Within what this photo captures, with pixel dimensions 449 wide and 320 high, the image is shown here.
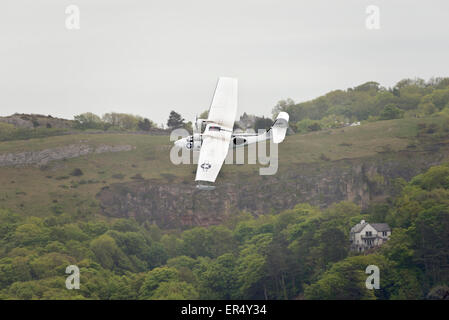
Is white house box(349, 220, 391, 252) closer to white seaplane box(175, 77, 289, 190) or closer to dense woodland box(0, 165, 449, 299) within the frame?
dense woodland box(0, 165, 449, 299)

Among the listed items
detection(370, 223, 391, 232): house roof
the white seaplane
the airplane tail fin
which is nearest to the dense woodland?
detection(370, 223, 391, 232): house roof

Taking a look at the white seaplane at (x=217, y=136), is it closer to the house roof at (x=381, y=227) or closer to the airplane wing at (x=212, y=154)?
the airplane wing at (x=212, y=154)

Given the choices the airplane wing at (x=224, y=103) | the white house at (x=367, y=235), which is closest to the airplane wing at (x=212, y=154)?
the airplane wing at (x=224, y=103)

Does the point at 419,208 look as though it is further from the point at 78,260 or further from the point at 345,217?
the point at 78,260

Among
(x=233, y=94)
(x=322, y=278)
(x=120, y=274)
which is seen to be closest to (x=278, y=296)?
(x=322, y=278)

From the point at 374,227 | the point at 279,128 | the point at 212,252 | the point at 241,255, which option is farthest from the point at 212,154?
the point at 212,252

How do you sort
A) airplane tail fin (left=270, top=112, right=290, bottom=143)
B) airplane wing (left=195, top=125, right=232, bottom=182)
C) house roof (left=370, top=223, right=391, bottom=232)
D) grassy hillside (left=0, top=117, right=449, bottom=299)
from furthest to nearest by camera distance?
house roof (left=370, top=223, right=391, bottom=232) → grassy hillside (left=0, top=117, right=449, bottom=299) → airplane tail fin (left=270, top=112, right=290, bottom=143) → airplane wing (left=195, top=125, right=232, bottom=182)
